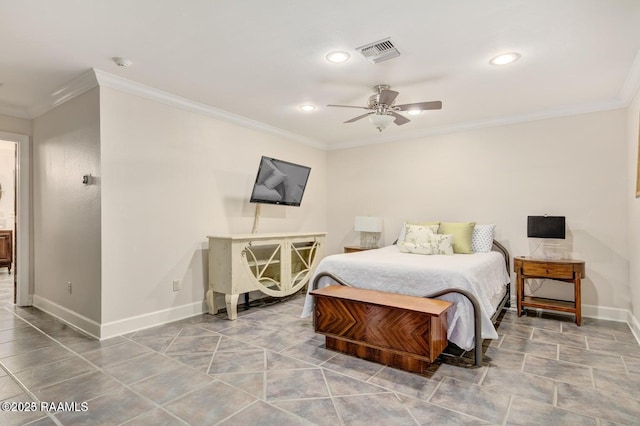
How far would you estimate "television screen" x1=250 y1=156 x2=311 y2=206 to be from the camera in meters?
4.32

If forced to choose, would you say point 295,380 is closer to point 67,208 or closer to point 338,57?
point 338,57

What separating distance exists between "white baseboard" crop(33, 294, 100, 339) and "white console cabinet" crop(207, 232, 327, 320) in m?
1.15

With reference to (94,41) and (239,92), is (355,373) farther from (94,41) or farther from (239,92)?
(94,41)

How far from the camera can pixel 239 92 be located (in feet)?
11.8

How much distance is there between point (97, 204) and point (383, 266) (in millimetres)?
2744

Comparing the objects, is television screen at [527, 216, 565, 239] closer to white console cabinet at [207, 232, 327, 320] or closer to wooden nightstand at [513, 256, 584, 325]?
wooden nightstand at [513, 256, 584, 325]

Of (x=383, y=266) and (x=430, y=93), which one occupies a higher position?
A: (x=430, y=93)

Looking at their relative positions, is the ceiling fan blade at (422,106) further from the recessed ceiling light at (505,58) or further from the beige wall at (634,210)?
the beige wall at (634,210)

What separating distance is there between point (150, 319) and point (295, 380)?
1.95 m

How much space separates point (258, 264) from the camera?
4.12m

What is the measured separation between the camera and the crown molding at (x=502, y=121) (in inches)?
153

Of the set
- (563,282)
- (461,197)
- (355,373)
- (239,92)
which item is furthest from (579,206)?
(239,92)

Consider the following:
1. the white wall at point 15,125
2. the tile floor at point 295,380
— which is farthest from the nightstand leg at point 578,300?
the white wall at point 15,125

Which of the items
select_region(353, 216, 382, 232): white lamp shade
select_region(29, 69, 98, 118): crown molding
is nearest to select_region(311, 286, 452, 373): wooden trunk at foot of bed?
select_region(353, 216, 382, 232): white lamp shade
